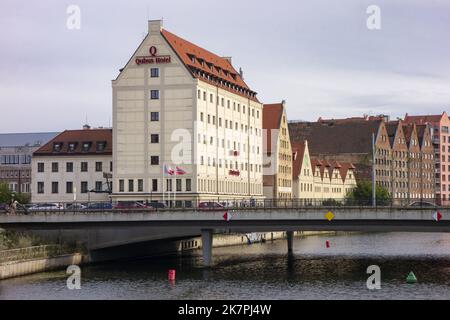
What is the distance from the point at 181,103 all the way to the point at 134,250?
33.6 meters

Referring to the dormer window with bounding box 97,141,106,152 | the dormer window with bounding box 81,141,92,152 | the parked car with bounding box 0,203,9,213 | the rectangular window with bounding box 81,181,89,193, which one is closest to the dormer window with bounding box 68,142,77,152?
the dormer window with bounding box 81,141,92,152

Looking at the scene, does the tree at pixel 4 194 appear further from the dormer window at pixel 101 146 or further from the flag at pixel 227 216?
the flag at pixel 227 216

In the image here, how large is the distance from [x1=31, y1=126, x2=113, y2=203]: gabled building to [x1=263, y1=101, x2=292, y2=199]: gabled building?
39.2 meters

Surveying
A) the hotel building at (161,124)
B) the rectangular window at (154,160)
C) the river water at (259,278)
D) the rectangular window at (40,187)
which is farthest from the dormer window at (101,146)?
the river water at (259,278)

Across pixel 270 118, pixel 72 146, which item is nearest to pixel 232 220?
pixel 72 146

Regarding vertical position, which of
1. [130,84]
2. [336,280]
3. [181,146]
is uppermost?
[130,84]

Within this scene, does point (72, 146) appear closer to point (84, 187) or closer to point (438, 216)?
point (84, 187)

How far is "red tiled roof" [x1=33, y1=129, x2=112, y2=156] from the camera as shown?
142 meters

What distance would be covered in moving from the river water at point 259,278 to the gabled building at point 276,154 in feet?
180

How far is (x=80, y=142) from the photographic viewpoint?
471 ft

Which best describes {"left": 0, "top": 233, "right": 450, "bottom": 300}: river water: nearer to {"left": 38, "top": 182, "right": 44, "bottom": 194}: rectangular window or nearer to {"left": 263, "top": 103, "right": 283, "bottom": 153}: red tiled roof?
{"left": 38, "top": 182, "right": 44, "bottom": 194}: rectangular window

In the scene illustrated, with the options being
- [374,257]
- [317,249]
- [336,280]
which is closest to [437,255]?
[374,257]
